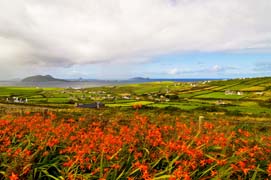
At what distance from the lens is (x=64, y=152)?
14.1 feet

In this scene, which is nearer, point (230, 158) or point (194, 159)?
point (194, 159)

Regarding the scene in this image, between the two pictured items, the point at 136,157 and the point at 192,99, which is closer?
the point at 136,157

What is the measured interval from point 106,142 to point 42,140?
3.91 feet

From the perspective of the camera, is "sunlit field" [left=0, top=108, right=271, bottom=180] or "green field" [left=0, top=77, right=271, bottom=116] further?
"green field" [left=0, top=77, right=271, bottom=116]

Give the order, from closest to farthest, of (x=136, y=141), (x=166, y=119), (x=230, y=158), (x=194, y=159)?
1. (x=194, y=159)
2. (x=230, y=158)
3. (x=136, y=141)
4. (x=166, y=119)

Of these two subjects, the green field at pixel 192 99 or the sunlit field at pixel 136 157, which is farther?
the green field at pixel 192 99

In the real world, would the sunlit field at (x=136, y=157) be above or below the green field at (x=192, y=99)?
above

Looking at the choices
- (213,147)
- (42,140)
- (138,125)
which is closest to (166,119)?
(138,125)

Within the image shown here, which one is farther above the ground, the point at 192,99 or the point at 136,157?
the point at 136,157

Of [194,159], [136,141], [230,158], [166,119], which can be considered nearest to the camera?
[194,159]

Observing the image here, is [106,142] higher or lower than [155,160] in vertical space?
higher

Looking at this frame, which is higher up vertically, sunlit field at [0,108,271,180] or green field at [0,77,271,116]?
sunlit field at [0,108,271,180]

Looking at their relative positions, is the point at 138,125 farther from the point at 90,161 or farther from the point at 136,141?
the point at 90,161

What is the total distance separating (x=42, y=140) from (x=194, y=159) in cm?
234
